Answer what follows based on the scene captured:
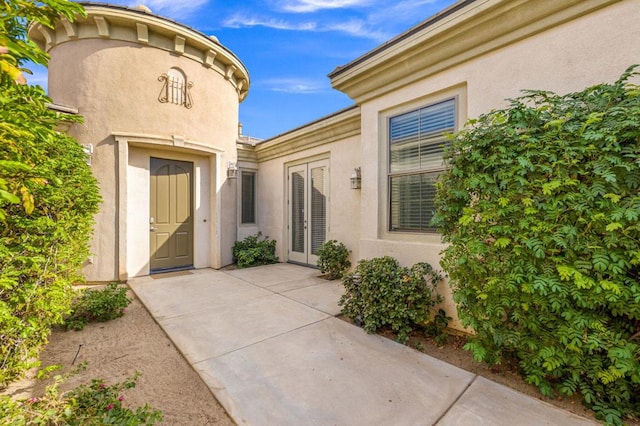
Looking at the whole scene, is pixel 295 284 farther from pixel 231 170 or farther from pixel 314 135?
pixel 231 170

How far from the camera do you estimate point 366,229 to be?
15.1 ft

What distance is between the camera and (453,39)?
3.44 m

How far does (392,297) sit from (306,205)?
4.24 meters

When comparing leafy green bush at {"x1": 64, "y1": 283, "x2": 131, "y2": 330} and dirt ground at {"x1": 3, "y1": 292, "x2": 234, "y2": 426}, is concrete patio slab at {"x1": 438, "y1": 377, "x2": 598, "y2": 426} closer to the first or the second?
dirt ground at {"x1": 3, "y1": 292, "x2": 234, "y2": 426}

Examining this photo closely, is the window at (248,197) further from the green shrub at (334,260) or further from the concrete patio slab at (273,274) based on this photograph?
the green shrub at (334,260)

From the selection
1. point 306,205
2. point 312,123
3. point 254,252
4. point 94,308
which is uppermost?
point 312,123

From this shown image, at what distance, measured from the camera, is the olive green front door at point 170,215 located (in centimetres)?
637

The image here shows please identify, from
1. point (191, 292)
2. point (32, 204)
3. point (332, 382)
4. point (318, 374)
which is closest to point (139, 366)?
point (318, 374)

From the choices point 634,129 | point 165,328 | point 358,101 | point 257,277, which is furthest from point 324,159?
point 634,129

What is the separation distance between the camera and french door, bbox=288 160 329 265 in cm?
675

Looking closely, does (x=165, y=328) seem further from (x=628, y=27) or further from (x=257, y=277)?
(x=628, y=27)

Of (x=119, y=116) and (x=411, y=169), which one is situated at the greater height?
(x=119, y=116)

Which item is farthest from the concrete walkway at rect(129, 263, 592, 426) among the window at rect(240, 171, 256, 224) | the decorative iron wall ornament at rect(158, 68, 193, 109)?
the decorative iron wall ornament at rect(158, 68, 193, 109)

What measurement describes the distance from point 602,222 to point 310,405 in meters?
2.62
